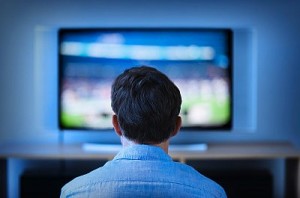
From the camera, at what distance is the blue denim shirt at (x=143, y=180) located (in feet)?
3.56

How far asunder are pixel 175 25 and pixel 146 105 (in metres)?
2.44

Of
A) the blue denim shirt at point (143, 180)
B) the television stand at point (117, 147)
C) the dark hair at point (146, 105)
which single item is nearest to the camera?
the blue denim shirt at point (143, 180)

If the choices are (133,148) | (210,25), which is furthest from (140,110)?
(210,25)

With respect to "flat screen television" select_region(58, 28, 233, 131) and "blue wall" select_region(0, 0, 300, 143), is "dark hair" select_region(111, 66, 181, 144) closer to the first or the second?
"flat screen television" select_region(58, 28, 233, 131)

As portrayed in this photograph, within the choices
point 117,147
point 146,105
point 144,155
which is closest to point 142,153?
point 144,155

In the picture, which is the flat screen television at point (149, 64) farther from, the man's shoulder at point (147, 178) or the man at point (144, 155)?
the man's shoulder at point (147, 178)

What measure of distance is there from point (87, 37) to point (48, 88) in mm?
537

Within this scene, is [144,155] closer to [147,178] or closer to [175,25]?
[147,178]

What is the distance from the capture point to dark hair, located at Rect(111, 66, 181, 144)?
119 cm

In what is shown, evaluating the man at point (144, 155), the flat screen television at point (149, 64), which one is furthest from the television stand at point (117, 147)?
the man at point (144, 155)

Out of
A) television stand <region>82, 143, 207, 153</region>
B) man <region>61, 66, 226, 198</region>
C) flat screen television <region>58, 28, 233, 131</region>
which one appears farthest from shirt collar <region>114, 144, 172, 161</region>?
flat screen television <region>58, 28, 233, 131</region>

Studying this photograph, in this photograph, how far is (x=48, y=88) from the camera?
3615 millimetres

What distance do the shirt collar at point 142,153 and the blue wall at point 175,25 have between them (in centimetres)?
245

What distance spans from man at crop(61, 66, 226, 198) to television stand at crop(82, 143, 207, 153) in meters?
2.02
